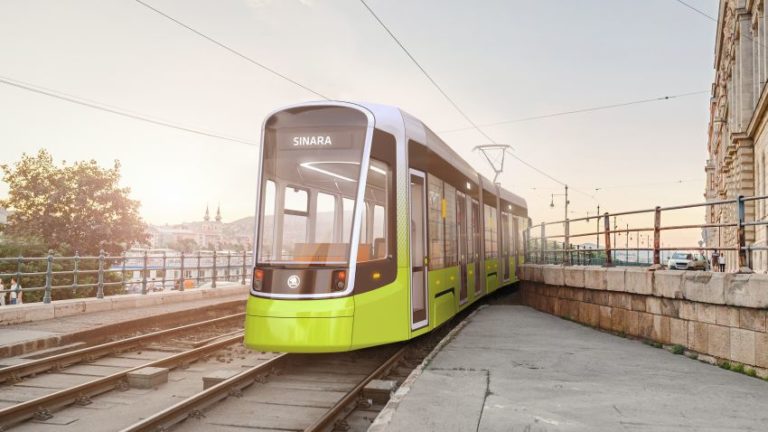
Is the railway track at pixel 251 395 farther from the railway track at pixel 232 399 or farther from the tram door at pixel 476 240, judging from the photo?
the tram door at pixel 476 240

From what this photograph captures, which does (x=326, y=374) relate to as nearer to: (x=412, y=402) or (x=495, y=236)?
(x=412, y=402)

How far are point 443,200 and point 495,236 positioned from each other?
6.30m

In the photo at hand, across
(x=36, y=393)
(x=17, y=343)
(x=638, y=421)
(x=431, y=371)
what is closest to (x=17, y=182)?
(x=17, y=343)

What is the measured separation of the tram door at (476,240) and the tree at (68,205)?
114ft

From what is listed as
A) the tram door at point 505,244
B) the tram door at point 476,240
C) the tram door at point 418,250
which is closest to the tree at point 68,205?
the tram door at point 505,244

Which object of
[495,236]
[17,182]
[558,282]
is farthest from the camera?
[17,182]

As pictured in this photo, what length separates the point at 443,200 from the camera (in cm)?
973

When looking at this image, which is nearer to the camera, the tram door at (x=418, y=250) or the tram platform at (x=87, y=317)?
the tram door at (x=418, y=250)

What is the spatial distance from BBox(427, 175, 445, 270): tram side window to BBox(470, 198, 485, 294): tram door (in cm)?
266

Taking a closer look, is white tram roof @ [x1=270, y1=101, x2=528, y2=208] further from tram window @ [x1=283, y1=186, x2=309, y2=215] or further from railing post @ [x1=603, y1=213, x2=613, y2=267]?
railing post @ [x1=603, y1=213, x2=613, y2=267]

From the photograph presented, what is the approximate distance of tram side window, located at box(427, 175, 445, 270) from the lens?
29.0ft

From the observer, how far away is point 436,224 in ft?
30.1

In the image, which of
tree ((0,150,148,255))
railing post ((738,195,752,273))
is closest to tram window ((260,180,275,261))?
railing post ((738,195,752,273))

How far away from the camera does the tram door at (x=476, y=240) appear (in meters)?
12.2
